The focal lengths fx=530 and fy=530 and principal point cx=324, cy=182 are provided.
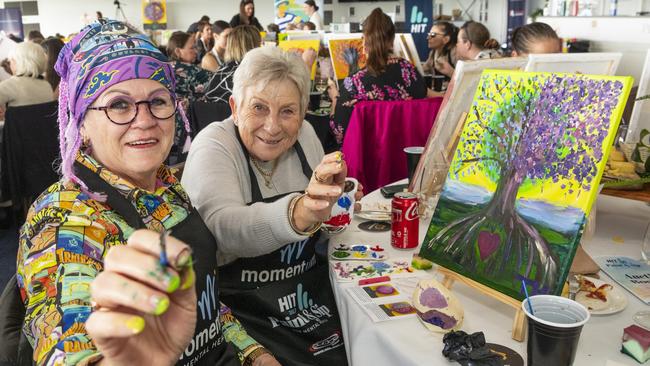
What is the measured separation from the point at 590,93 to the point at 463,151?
0.33 meters

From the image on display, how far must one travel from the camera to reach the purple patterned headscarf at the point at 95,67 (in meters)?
1.14

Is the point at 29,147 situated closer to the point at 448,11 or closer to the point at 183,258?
the point at 183,258

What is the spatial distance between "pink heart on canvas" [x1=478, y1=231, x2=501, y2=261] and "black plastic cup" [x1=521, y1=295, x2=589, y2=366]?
8.5 inches

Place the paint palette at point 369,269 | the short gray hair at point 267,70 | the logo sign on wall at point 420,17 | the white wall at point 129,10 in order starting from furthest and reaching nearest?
the white wall at point 129,10 < the logo sign on wall at point 420,17 < the short gray hair at point 267,70 < the paint palette at point 369,269

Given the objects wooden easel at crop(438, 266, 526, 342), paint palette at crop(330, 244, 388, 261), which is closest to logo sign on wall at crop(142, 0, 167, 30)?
paint palette at crop(330, 244, 388, 261)

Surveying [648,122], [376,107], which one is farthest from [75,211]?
[376,107]

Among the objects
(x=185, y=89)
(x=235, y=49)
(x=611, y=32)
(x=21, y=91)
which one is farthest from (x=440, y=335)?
(x=611, y=32)

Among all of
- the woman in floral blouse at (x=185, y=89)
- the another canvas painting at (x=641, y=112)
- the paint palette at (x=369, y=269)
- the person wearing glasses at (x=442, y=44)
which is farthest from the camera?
the person wearing glasses at (x=442, y=44)

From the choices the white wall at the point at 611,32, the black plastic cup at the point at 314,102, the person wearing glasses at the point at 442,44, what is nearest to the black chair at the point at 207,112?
the black plastic cup at the point at 314,102

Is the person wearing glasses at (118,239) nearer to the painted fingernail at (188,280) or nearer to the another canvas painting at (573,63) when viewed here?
the painted fingernail at (188,280)

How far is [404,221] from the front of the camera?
5.11 feet

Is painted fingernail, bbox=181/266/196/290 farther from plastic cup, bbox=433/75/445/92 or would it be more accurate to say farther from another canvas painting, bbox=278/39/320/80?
another canvas painting, bbox=278/39/320/80

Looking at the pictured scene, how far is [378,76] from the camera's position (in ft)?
12.9

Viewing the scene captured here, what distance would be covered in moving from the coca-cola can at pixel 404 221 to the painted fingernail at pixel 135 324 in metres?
0.99
